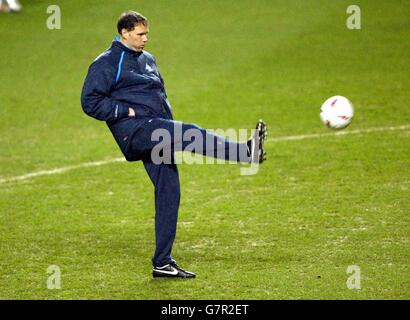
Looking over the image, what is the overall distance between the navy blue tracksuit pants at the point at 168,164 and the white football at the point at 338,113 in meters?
1.25

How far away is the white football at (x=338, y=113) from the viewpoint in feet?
28.0

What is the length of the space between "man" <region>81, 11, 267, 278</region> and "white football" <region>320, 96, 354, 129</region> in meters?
1.07

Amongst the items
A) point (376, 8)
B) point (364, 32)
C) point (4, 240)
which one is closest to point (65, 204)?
point (4, 240)

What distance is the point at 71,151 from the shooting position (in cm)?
1263

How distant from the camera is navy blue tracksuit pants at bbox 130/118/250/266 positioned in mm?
7633

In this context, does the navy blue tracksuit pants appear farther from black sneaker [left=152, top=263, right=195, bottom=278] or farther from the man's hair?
the man's hair

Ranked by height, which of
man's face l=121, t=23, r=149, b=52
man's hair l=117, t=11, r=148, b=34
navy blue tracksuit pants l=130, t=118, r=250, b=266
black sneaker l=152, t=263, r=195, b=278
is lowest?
black sneaker l=152, t=263, r=195, b=278

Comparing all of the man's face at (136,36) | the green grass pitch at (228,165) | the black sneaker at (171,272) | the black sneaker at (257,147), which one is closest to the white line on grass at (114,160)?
the green grass pitch at (228,165)

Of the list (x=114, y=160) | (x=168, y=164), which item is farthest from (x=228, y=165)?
(x=168, y=164)

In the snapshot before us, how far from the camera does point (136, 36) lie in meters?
7.68

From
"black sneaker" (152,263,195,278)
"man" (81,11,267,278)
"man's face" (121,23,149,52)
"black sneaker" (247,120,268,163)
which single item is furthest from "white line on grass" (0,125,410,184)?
"black sneaker" (247,120,268,163)

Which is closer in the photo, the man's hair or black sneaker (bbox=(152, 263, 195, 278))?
the man's hair

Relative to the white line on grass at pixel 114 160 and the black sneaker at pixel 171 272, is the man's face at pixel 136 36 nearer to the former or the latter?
the black sneaker at pixel 171 272
